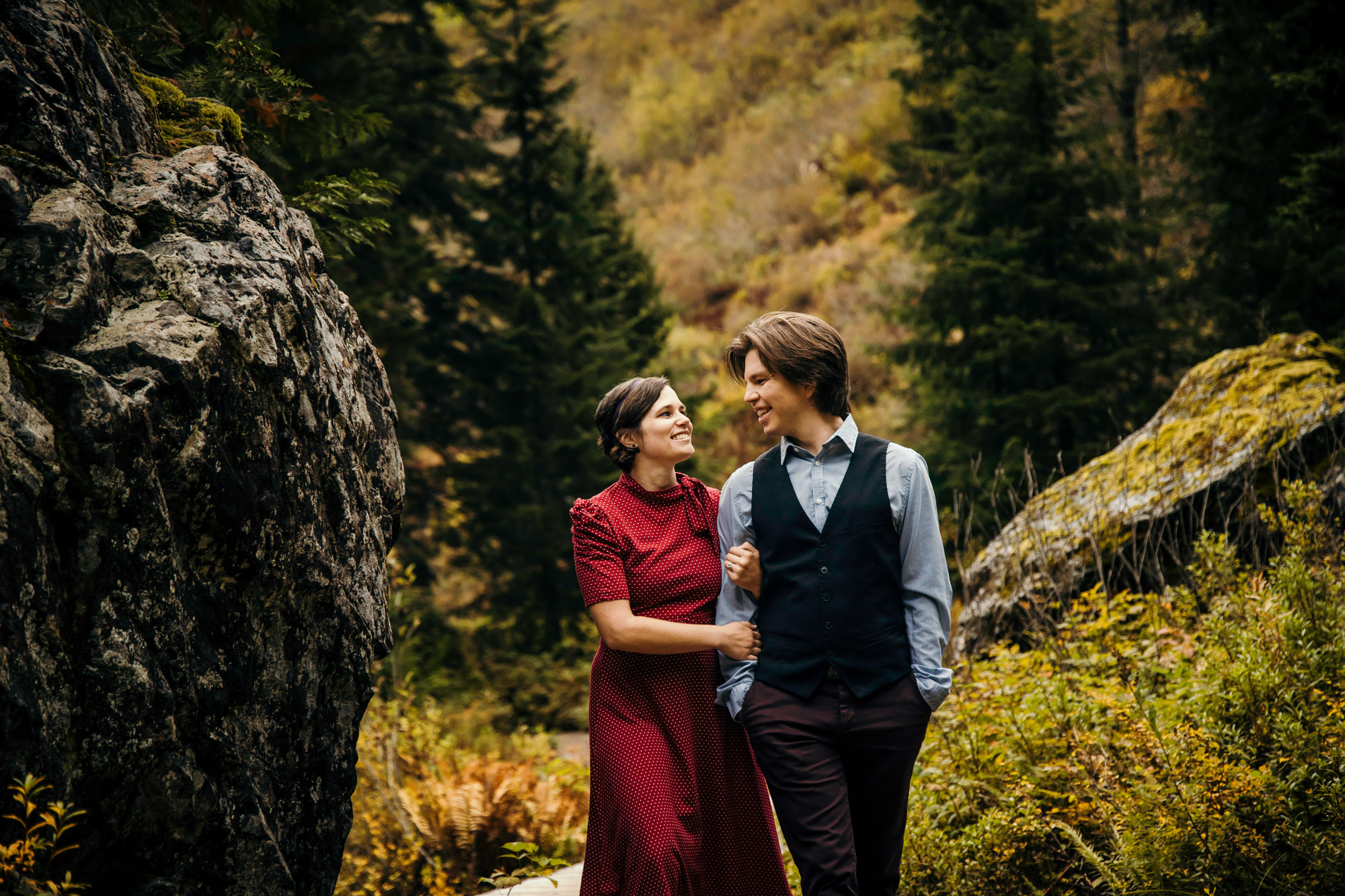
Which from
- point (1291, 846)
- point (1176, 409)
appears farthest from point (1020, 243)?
point (1291, 846)

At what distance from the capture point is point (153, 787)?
220cm

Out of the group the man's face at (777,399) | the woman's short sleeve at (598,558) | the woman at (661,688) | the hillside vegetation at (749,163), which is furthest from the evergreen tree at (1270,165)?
the woman's short sleeve at (598,558)

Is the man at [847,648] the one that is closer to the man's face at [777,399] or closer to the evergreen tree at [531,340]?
the man's face at [777,399]

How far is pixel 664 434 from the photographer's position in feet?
9.74

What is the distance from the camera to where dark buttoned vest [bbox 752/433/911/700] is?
8.41ft

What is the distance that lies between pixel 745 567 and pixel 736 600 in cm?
17

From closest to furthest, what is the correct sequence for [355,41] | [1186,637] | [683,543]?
[683,543]
[1186,637]
[355,41]

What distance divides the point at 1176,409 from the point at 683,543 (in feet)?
18.9

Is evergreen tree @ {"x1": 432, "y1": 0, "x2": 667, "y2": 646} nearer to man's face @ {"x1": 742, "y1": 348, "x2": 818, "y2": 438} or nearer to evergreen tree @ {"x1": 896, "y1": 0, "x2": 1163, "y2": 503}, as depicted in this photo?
evergreen tree @ {"x1": 896, "y1": 0, "x2": 1163, "y2": 503}

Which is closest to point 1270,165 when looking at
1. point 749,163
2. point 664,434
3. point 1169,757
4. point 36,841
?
point 1169,757

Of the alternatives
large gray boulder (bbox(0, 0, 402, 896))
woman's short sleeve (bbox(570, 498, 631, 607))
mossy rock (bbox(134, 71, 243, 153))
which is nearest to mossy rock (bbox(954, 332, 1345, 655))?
woman's short sleeve (bbox(570, 498, 631, 607))

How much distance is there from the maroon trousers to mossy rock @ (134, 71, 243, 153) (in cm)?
274

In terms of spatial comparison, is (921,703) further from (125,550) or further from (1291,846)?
(125,550)

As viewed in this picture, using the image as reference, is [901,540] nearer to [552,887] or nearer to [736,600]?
[736,600]
